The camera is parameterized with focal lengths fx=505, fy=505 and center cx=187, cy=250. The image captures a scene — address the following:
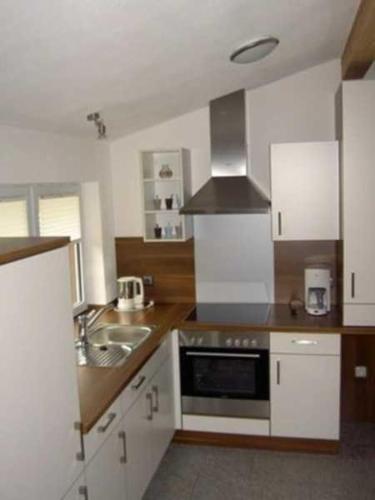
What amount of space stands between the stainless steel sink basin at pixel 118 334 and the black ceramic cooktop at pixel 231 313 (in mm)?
338

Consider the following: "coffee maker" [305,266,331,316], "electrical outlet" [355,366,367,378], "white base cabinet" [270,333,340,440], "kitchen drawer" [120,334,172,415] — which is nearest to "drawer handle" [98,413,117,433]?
"kitchen drawer" [120,334,172,415]

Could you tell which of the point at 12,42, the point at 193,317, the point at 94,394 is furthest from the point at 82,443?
the point at 193,317

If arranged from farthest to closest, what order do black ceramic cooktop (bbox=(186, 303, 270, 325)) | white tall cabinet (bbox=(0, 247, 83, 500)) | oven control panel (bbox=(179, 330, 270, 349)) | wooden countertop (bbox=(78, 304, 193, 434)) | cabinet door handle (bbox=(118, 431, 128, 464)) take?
black ceramic cooktop (bbox=(186, 303, 270, 325)) < oven control panel (bbox=(179, 330, 270, 349)) < cabinet door handle (bbox=(118, 431, 128, 464)) < wooden countertop (bbox=(78, 304, 193, 434)) < white tall cabinet (bbox=(0, 247, 83, 500))

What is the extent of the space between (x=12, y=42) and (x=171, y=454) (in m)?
2.70

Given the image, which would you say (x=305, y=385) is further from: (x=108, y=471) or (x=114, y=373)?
(x=108, y=471)

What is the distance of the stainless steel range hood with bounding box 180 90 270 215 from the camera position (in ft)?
11.6

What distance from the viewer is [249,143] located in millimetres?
3750

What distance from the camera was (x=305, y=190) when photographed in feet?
11.0

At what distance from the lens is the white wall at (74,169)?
2537mm

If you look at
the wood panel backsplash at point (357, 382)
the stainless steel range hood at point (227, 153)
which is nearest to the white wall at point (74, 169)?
the stainless steel range hood at point (227, 153)

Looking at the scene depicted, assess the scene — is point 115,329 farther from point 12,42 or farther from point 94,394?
point 12,42

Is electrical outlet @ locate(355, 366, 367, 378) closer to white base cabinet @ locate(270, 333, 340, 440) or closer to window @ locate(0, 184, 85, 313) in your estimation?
white base cabinet @ locate(270, 333, 340, 440)

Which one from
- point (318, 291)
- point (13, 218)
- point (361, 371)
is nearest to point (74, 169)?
point (13, 218)

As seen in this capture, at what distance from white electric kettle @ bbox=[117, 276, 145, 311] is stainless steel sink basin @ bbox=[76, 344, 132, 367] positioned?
2.14 ft
